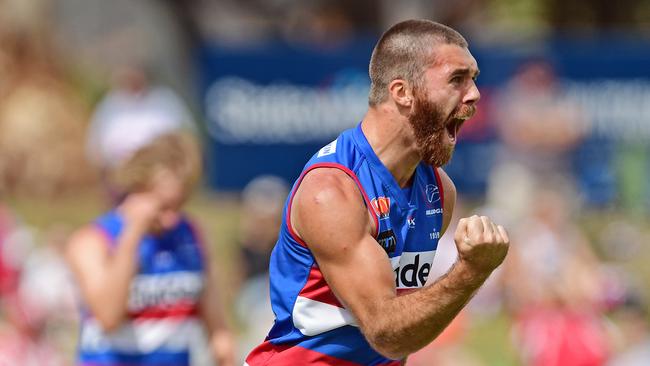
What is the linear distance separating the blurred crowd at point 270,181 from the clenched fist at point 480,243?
3881 millimetres

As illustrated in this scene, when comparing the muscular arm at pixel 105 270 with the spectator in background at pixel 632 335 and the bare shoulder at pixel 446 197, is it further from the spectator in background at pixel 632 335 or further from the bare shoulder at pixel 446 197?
the spectator in background at pixel 632 335

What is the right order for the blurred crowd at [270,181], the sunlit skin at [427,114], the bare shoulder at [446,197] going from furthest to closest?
the blurred crowd at [270,181] < the bare shoulder at [446,197] < the sunlit skin at [427,114]

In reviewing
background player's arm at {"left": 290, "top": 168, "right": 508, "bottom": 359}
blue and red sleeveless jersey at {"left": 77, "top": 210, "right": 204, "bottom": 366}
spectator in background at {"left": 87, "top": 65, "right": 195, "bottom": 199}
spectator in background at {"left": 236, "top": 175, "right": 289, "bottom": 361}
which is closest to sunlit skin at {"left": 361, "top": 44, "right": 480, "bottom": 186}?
background player's arm at {"left": 290, "top": 168, "right": 508, "bottom": 359}

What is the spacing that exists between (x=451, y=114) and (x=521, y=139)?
10748 millimetres

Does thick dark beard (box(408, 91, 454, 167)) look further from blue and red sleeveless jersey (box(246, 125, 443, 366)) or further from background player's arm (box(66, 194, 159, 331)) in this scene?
background player's arm (box(66, 194, 159, 331))

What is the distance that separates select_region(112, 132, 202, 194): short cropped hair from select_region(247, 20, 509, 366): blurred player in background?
207cm

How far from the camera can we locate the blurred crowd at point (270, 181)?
10.3m

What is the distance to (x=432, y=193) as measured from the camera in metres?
4.75

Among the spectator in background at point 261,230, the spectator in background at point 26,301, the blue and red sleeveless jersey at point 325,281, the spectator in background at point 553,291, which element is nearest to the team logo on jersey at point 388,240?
the blue and red sleeveless jersey at point 325,281

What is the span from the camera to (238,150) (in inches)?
608

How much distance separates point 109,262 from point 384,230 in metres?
2.49

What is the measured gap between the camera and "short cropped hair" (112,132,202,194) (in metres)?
6.64

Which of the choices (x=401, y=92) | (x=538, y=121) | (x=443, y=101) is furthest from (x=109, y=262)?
(x=538, y=121)

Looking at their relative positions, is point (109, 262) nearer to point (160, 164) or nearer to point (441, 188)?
point (160, 164)
